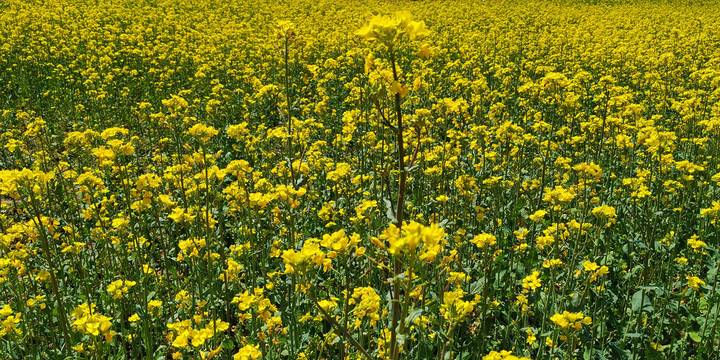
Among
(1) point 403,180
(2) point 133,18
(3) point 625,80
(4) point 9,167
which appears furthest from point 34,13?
(1) point 403,180

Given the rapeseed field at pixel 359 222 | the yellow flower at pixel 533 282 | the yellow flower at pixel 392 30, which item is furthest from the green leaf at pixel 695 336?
the yellow flower at pixel 392 30

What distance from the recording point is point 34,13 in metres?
13.8

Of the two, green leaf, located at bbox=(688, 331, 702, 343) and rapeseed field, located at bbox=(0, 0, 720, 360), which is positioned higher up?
rapeseed field, located at bbox=(0, 0, 720, 360)

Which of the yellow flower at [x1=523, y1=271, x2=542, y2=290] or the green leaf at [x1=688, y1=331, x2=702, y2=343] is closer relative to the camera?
the yellow flower at [x1=523, y1=271, x2=542, y2=290]

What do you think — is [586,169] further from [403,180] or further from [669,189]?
[403,180]

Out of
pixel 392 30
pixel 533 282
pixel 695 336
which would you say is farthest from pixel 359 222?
Result: pixel 392 30

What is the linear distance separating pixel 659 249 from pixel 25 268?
16.9 ft

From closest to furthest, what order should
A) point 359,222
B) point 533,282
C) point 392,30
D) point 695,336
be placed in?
point 392,30 < point 533,282 < point 695,336 < point 359,222

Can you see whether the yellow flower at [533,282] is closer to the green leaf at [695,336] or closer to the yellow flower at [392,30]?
the green leaf at [695,336]

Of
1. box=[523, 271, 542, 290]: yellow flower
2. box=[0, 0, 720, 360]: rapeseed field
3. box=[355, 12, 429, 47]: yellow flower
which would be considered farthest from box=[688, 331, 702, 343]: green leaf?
box=[355, 12, 429, 47]: yellow flower

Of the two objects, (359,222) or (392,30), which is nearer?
(392,30)

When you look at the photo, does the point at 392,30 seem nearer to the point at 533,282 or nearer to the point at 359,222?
the point at 533,282

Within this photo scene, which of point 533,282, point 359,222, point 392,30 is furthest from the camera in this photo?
point 359,222

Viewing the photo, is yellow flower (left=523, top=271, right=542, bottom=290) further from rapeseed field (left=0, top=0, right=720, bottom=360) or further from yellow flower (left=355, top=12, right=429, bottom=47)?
yellow flower (left=355, top=12, right=429, bottom=47)
